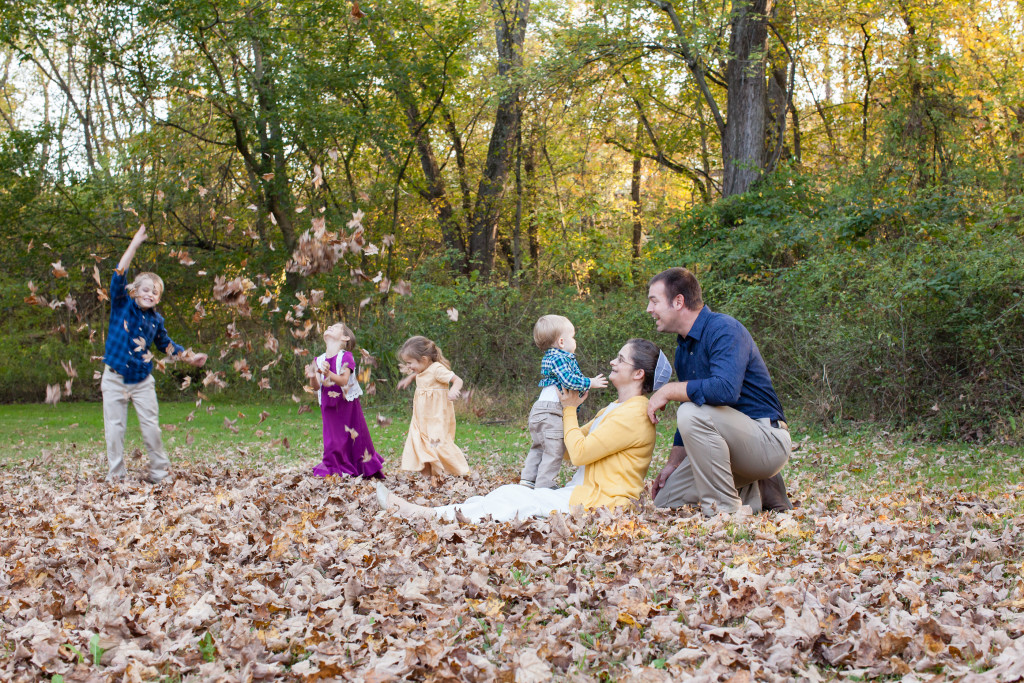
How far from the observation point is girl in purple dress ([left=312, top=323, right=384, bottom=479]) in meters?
7.91

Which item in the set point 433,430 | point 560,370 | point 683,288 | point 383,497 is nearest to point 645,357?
point 683,288

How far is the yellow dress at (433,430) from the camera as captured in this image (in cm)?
819

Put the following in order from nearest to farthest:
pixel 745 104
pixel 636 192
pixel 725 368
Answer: pixel 725 368 → pixel 745 104 → pixel 636 192

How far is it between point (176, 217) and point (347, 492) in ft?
47.0

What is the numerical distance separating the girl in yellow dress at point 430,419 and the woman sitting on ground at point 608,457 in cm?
242

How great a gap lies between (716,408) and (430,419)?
3.61 m

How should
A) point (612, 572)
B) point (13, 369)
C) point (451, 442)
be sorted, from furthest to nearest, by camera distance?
1. point (13, 369)
2. point (451, 442)
3. point (612, 572)

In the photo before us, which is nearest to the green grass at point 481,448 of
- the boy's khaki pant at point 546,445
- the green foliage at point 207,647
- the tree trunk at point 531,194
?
the boy's khaki pant at point 546,445

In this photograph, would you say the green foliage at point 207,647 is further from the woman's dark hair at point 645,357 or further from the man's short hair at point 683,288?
the man's short hair at point 683,288

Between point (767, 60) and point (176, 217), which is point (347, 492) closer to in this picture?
point (176, 217)

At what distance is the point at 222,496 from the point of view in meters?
6.19

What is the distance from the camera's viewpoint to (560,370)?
6.65 meters

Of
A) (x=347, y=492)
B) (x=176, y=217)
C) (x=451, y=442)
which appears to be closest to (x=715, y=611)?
(x=347, y=492)

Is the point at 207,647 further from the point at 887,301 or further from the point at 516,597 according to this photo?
the point at 887,301
